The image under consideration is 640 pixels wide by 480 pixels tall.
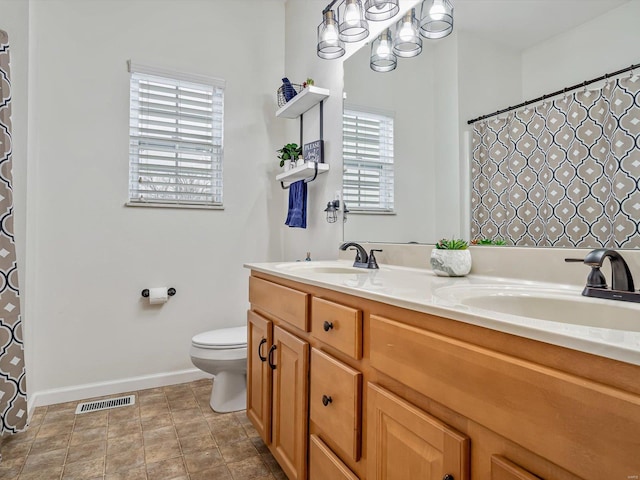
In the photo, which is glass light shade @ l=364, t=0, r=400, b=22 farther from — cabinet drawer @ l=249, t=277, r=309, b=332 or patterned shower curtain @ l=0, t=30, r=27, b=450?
patterned shower curtain @ l=0, t=30, r=27, b=450

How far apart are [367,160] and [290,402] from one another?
4.07 ft

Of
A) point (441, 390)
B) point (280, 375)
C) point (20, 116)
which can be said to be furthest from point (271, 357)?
point (20, 116)

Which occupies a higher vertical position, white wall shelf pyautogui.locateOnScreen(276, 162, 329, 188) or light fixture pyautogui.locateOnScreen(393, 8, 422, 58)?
light fixture pyautogui.locateOnScreen(393, 8, 422, 58)

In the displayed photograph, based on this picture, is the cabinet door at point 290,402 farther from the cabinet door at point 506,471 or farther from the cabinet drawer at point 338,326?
the cabinet door at point 506,471

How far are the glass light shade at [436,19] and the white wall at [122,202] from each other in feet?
5.06

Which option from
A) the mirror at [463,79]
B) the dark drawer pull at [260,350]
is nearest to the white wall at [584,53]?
the mirror at [463,79]

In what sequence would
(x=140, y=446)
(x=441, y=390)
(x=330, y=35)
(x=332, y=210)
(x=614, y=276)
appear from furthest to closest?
(x=332, y=210) → (x=330, y=35) → (x=140, y=446) → (x=614, y=276) → (x=441, y=390)

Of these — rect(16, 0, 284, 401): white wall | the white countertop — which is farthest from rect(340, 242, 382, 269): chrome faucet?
rect(16, 0, 284, 401): white wall

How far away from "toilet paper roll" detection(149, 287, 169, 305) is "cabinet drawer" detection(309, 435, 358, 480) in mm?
1651

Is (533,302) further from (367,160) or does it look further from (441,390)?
(367,160)

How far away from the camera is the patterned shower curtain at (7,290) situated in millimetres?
1725

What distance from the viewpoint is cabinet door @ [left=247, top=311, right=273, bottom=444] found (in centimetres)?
162

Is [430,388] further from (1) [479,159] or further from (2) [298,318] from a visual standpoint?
(1) [479,159]

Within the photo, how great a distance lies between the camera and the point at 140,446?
1821 mm
